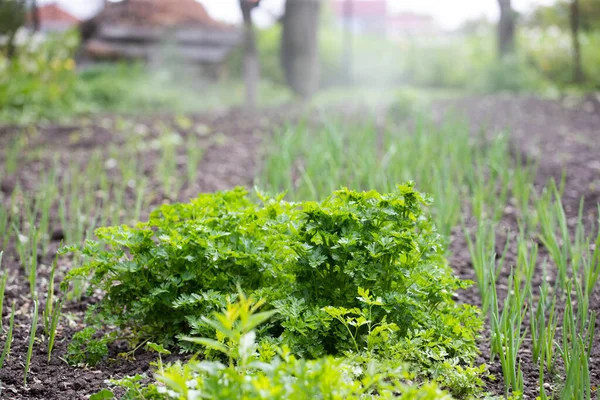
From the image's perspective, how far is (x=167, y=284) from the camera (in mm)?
2098

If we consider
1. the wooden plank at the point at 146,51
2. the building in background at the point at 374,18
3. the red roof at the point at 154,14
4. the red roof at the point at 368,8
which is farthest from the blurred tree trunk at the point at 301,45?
the red roof at the point at 368,8

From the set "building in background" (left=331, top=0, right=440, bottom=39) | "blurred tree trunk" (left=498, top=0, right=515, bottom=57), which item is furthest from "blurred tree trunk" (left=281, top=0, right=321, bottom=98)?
"building in background" (left=331, top=0, right=440, bottom=39)

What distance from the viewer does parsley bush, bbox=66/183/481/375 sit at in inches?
77.6

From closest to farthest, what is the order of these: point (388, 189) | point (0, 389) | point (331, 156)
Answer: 1. point (0, 389)
2. point (388, 189)
3. point (331, 156)

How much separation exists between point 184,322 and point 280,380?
1016 mm

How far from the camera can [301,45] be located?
33.7ft

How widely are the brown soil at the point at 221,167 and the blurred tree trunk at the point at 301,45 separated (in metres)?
3.04

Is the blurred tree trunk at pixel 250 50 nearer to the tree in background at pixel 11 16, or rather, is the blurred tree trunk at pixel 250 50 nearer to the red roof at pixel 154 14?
the tree in background at pixel 11 16

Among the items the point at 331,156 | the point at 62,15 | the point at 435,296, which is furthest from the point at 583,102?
the point at 62,15

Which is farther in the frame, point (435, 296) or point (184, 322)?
point (184, 322)

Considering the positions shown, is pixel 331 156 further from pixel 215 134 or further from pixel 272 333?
pixel 215 134

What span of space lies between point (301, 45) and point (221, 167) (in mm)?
5669

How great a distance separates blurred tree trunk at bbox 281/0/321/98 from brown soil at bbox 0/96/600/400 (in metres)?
3.04

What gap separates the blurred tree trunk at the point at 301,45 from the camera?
1012 centimetres
